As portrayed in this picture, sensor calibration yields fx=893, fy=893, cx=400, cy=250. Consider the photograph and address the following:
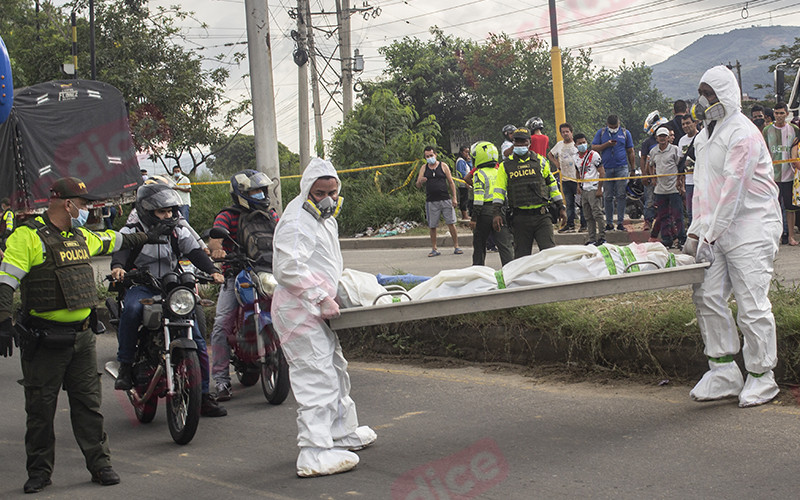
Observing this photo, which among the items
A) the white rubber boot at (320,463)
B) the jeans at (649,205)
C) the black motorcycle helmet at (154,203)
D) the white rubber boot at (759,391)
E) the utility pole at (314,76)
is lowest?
the white rubber boot at (320,463)

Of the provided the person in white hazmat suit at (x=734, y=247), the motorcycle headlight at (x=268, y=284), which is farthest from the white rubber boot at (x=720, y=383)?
the motorcycle headlight at (x=268, y=284)

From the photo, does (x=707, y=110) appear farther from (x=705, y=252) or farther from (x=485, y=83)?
(x=485, y=83)

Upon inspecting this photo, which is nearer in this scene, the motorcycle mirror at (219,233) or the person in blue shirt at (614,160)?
the motorcycle mirror at (219,233)

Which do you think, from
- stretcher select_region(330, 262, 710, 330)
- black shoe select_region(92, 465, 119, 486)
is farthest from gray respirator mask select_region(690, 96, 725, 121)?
black shoe select_region(92, 465, 119, 486)

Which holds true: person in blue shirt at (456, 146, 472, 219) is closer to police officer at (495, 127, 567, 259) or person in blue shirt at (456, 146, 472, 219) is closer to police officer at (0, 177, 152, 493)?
police officer at (495, 127, 567, 259)

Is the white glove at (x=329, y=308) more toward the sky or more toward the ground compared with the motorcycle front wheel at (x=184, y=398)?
more toward the sky

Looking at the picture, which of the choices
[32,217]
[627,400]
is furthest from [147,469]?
[627,400]

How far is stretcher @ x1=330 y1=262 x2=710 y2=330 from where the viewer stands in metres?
5.46

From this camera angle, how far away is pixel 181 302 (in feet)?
21.7

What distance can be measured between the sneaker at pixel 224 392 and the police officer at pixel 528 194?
3745 mm

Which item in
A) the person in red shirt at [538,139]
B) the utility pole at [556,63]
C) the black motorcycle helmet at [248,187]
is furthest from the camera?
the utility pole at [556,63]

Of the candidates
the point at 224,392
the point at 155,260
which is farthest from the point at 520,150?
the point at 155,260

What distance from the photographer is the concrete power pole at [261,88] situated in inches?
457

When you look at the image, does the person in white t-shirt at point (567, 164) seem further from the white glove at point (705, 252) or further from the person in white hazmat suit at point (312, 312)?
the person in white hazmat suit at point (312, 312)
